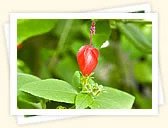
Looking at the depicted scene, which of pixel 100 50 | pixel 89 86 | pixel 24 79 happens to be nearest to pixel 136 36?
pixel 100 50

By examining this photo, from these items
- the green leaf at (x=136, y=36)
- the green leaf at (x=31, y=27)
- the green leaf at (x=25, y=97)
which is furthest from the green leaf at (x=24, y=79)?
the green leaf at (x=136, y=36)

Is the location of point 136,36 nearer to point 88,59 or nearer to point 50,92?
point 88,59

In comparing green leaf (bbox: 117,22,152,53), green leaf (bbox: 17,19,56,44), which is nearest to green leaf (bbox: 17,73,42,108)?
green leaf (bbox: 17,19,56,44)

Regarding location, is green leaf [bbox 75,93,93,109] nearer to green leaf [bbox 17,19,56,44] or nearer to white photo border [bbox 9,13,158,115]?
white photo border [bbox 9,13,158,115]

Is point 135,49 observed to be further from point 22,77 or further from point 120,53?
point 22,77
